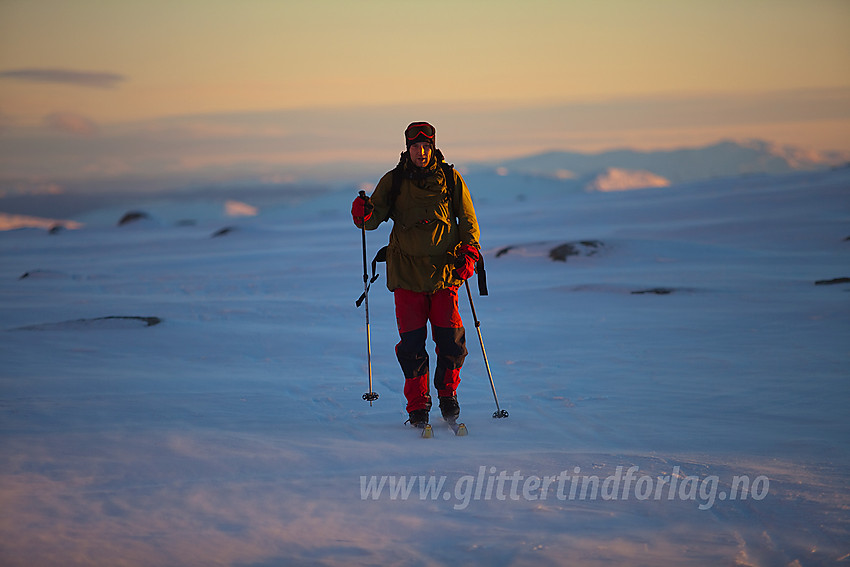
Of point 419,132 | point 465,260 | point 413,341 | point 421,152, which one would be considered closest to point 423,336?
point 413,341

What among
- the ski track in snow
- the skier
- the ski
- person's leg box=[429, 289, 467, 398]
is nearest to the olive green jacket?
the skier

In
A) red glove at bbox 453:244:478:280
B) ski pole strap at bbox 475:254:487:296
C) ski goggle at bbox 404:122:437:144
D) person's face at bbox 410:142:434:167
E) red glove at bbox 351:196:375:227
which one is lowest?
ski pole strap at bbox 475:254:487:296

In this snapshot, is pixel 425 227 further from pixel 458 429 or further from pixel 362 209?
pixel 458 429

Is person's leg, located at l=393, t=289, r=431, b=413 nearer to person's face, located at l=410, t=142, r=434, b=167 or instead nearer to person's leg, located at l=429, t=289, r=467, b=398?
person's leg, located at l=429, t=289, r=467, b=398

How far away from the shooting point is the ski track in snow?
3.72m

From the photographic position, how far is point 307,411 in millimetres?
6195

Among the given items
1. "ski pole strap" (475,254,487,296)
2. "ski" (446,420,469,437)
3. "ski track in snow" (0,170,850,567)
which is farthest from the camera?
"ski pole strap" (475,254,487,296)

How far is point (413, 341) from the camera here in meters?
5.52

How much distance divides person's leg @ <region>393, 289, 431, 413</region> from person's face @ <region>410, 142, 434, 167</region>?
0.84m

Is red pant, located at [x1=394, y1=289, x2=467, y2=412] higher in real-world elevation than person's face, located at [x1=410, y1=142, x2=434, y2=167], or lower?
lower

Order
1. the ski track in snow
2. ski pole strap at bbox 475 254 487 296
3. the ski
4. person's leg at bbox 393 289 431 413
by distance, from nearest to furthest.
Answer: the ski track in snow, the ski, person's leg at bbox 393 289 431 413, ski pole strap at bbox 475 254 487 296

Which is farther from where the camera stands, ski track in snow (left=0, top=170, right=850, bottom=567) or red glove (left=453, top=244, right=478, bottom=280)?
red glove (left=453, top=244, right=478, bottom=280)

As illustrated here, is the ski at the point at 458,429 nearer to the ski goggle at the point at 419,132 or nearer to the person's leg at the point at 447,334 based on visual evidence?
the person's leg at the point at 447,334

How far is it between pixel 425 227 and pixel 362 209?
424mm
